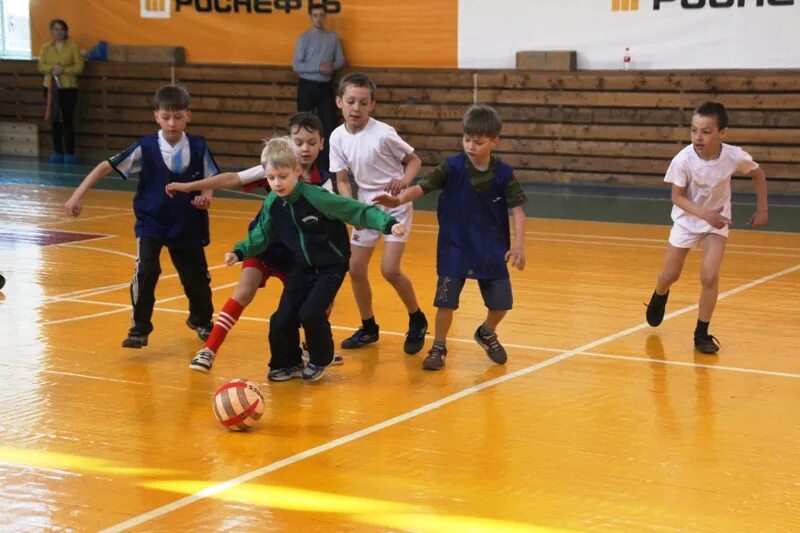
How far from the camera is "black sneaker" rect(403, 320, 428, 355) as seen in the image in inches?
290

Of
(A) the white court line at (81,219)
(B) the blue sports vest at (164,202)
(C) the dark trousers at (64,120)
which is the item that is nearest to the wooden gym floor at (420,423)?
(B) the blue sports vest at (164,202)

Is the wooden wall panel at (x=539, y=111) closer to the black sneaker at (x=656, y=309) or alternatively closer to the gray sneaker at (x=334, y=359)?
the black sneaker at (x=656, y=309)

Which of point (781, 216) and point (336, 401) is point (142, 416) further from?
point (781, 216)

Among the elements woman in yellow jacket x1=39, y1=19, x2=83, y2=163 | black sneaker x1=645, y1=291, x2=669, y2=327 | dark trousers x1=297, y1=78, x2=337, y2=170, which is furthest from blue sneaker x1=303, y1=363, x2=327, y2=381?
woman in yellow jacket x1=39, y1=19, x2=83, y2=163

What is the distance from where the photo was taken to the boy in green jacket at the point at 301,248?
255 inches

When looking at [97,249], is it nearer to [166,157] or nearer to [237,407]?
[166,157]

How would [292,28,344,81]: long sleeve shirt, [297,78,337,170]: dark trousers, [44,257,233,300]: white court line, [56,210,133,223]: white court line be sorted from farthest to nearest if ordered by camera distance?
[297,78,337,170]: dark trousers, [292,28,344,81]: long sleeve shirt, [56,210,133,223]: white court line, [44,257,233,300]: white court line

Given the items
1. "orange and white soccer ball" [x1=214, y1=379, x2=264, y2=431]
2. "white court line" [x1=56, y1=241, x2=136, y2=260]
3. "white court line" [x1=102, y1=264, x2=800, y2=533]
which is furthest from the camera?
"white court line" [x1=56, y1=241, x2=136, y2=260]

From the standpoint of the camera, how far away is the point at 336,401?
20.3 feet

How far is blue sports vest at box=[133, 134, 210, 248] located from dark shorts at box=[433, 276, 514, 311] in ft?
5.45

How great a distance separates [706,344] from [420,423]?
94.8 inches

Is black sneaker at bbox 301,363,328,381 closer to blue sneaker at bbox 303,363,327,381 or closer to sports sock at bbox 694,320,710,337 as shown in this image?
blue sneaker at bbox 303,363,327,381

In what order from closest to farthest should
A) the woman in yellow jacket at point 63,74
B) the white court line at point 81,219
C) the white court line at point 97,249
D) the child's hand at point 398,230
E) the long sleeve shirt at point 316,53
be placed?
1. the child's hand at point 398,230
2. the white court line at point 97,249
3. the white court line at point 81,219
4. the long sleeve shirt at point 316,53
5. the woman in yellow jacket at point 63,74

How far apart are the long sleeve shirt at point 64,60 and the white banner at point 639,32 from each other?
21.8 feet
